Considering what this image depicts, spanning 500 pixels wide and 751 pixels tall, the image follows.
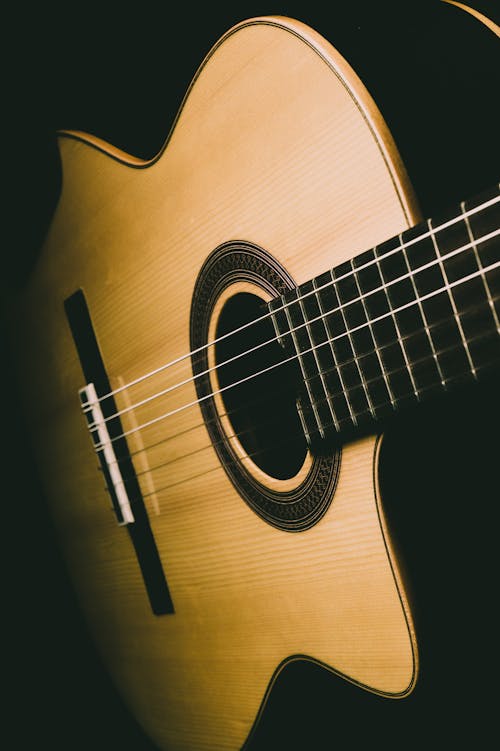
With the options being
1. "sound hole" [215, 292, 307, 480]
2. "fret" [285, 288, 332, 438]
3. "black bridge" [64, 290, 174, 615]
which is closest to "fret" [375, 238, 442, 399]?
"fret" [285, 288, 332, 438]

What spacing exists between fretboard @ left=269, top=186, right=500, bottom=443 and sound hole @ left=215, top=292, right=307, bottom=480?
0.14 metres

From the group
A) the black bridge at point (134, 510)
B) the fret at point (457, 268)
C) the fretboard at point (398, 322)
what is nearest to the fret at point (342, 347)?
the fretboard at point (398, 322)

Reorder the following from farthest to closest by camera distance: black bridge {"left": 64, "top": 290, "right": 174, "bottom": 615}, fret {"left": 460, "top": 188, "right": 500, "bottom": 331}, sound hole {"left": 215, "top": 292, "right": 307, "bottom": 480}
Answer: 1. black bridge {"left": 64, "top": 290, "right": 174, "bottom": 615}
2. sound hole {"left": 215, "top": 292, "right": 307, "bottom": 480}
3. fret {"left": 460, "top": 188, "right": 500, "bottom": 331}

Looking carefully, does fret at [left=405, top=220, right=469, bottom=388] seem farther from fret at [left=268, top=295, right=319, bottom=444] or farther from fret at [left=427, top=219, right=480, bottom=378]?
fret at [left=268, top=295, right=319, bottom=444]

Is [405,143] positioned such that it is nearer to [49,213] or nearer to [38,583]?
[49,213]

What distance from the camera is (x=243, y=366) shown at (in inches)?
35.0

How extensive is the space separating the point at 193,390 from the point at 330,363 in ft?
0.79

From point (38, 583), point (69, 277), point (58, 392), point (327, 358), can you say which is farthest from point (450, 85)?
point (38, 583)

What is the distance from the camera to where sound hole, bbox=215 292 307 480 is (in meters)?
0.82

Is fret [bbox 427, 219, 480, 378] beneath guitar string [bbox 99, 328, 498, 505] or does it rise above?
above

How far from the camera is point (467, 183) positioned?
60 centimetres

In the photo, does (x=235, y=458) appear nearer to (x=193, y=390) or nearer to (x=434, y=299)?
(x=193, y=390)

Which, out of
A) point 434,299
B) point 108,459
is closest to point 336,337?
point 434,299

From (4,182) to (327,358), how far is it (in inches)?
27.9
